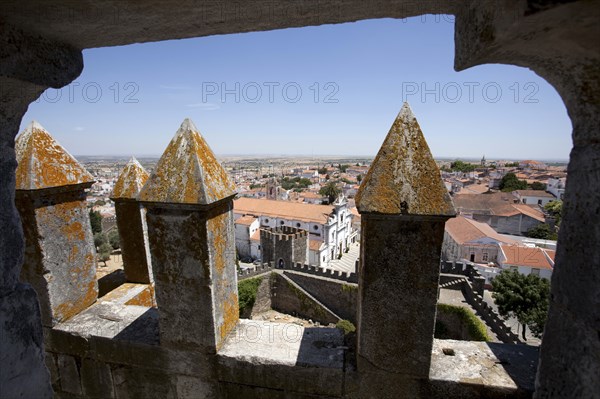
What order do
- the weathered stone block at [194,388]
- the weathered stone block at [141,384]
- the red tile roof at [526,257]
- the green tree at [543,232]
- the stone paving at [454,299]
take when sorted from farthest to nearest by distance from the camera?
the green tree at [543,232], the red tile roof at [526,257], the stone paving at [454,299], the weathered stone block at [141,384], the weathered stone block at [194,388]

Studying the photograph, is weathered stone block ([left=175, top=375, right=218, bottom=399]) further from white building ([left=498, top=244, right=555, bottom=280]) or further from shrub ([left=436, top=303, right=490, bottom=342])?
white building ([left=498, top=244, right=555, bottom=280])

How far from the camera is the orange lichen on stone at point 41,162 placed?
10.6 feet

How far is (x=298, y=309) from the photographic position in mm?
22047

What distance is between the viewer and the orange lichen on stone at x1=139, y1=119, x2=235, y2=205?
8.66 feet

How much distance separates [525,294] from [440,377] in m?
19.9

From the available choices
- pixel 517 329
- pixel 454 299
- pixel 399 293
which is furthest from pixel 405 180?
pixel 517 329

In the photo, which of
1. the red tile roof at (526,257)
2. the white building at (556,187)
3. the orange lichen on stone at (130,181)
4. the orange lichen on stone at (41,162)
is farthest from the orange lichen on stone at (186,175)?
the white building at (556,187)

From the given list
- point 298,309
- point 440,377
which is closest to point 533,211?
point 298,309

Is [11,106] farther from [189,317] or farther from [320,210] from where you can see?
[320,210]

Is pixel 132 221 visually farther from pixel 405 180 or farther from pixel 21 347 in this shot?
pixel 405 180

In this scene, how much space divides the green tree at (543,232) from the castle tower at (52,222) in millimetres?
49187

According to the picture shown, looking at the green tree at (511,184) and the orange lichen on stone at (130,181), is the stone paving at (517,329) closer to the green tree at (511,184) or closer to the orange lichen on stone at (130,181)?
the orange lichen on stone at (130,181)

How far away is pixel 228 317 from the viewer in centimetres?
321

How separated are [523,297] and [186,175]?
2167 centimetres
